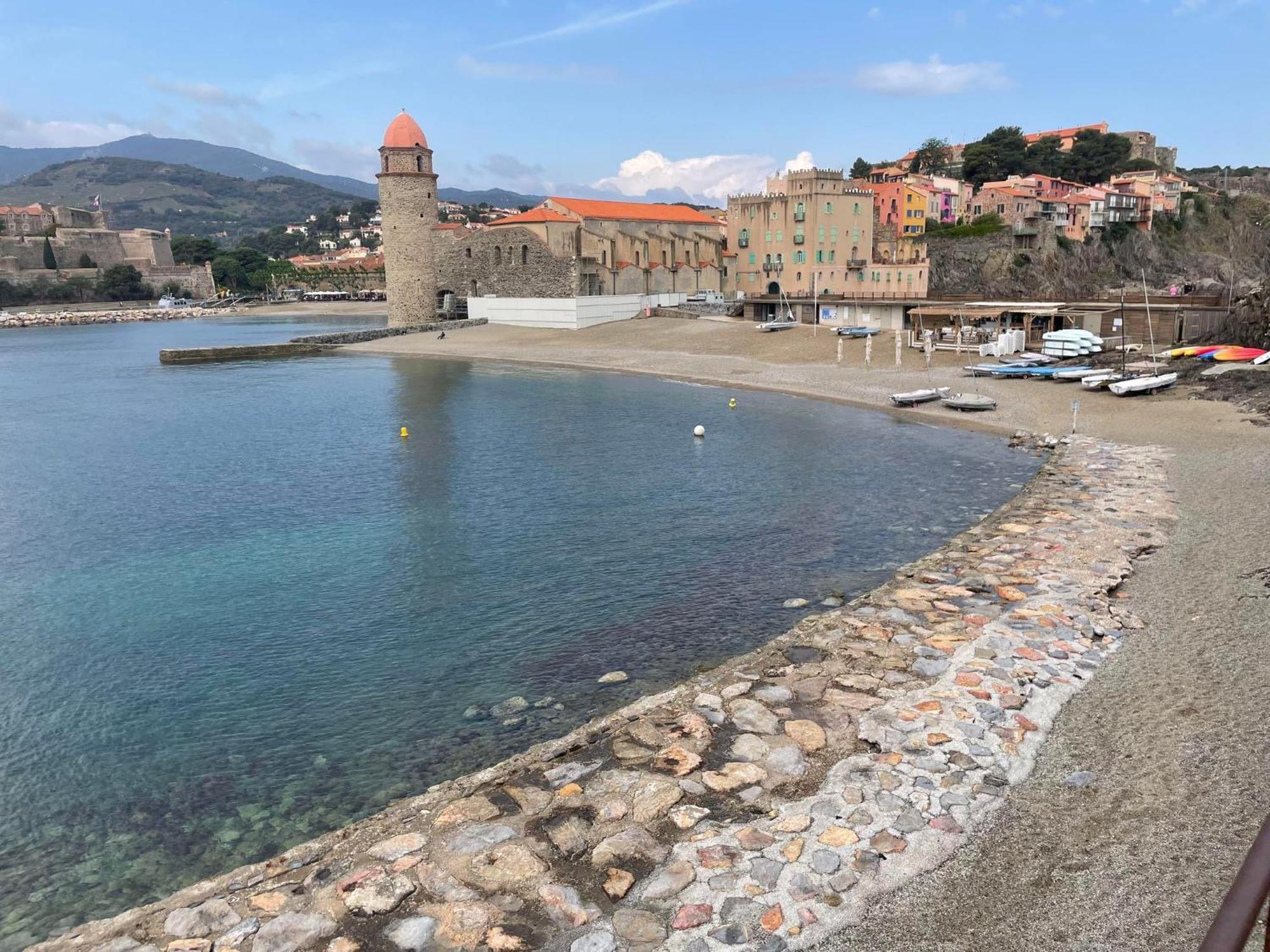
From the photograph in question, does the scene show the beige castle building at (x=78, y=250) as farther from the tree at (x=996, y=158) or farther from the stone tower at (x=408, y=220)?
the tree at (x=996, y=158)

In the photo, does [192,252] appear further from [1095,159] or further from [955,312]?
[1095,159]

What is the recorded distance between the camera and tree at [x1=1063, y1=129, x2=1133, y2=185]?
363ft

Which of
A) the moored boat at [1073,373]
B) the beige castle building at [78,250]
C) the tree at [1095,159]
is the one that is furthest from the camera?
the beige castle building at [78,250]

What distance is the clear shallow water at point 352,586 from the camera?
8828 mm

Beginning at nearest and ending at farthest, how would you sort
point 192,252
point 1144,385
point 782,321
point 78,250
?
point 1144,385 → point 782,321 → point 78,250 → point 192,252

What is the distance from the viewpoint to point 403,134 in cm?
6175

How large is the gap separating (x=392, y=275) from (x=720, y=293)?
2690 centimetres

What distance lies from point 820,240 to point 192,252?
122444 mm

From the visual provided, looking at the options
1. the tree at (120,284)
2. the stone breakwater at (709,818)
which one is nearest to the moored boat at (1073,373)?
the stone breakwater at (709,818)

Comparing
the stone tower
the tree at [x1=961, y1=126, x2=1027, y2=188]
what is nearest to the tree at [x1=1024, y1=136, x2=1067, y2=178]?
the tree at [x1=961, y1=126, x2=1027, y2=188]

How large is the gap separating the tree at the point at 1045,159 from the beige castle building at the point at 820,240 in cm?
5140

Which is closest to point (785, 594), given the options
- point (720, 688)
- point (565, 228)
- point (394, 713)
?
point (720, 688)

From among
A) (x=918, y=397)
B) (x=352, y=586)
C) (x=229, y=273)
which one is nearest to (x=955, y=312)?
(x=918, y=397)

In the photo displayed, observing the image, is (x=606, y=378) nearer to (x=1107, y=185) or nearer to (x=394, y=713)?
(x=394, y=713)
